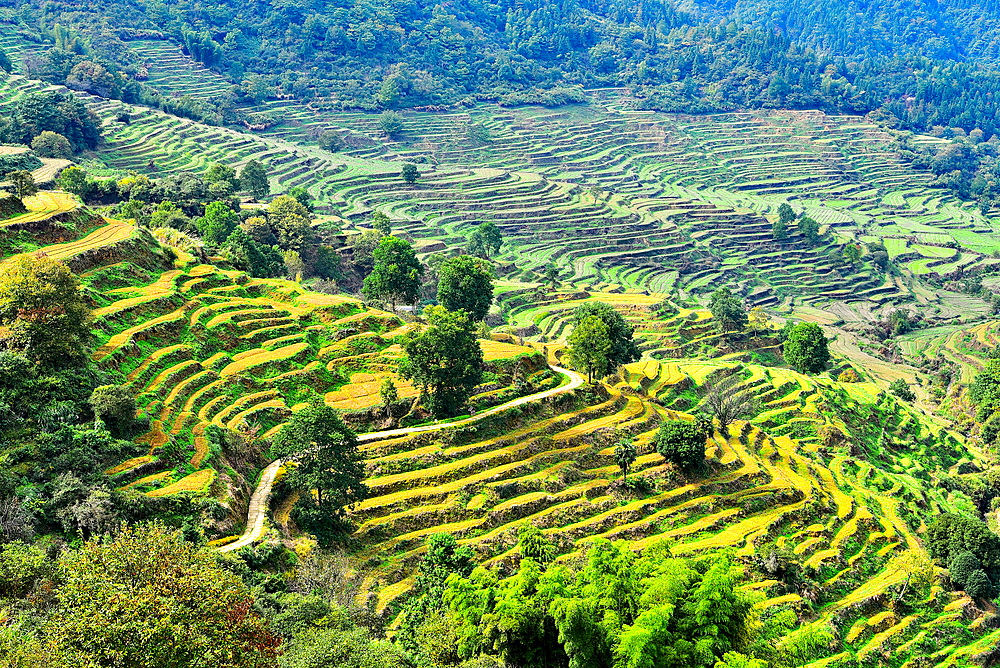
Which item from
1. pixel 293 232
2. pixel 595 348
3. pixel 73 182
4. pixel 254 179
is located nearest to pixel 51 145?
pixel 254 179

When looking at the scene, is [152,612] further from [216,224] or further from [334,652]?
[216,224]

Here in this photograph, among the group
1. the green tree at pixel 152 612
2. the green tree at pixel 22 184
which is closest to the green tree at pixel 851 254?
the green tree at pixel 22 184

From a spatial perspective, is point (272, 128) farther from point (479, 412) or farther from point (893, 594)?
point (893, 594)

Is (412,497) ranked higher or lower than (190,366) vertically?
lower

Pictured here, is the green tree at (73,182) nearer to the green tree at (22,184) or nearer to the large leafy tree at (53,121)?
the green tree at (22,184)

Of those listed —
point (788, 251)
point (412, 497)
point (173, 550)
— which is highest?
point (173, 550)

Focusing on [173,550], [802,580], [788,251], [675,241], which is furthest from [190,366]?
[788,251]
